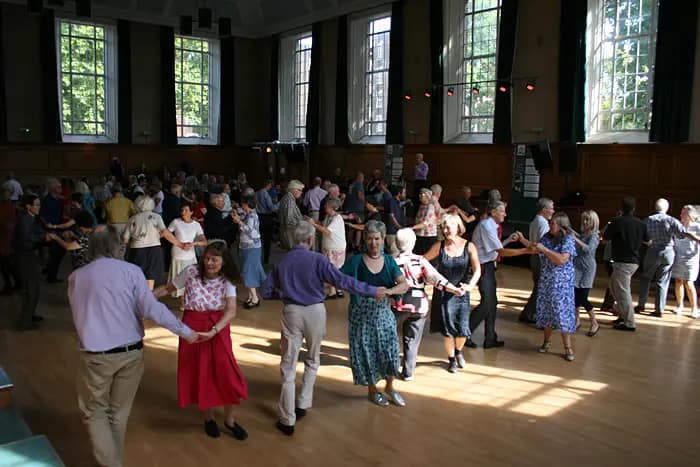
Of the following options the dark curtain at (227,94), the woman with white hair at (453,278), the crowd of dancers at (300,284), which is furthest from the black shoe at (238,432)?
the dark curtain at (227,94)

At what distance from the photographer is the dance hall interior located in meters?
3.91

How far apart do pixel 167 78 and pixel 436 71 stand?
8411mm

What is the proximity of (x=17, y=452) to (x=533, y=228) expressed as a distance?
5120 mm

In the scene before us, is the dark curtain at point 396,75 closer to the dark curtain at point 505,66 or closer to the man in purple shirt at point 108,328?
the dark curtain at point 505,66

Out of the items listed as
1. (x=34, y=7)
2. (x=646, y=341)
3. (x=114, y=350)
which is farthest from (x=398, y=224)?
(x=34, y=7)

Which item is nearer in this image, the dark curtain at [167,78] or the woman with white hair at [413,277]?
the woman with white hair at [413,277]

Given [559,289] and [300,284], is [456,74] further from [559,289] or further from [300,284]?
[300,284]

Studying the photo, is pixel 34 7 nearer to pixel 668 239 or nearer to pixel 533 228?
pixel 533 228

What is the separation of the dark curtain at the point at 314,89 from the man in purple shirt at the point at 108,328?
15052 millimetres

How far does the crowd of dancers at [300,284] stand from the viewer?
326 centimetres

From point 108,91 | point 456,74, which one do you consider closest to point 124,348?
point 456,74

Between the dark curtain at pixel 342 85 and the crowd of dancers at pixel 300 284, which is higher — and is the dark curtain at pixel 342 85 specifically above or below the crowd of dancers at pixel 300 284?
above

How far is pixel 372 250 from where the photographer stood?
4312mm

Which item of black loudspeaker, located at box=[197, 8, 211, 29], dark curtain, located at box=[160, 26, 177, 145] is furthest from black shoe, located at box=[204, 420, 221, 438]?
dark curtain, located at box=[160, 26, 177, 145]
